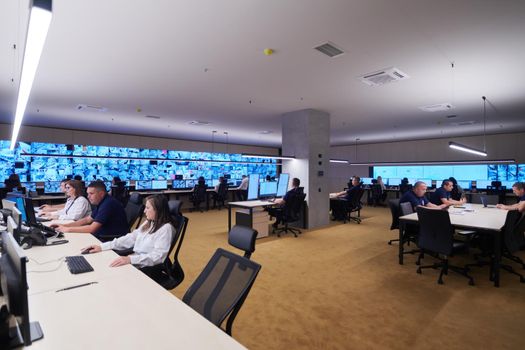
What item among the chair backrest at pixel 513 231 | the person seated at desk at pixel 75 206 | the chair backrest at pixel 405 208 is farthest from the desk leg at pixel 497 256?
the person seated at desk at pixel 75 206

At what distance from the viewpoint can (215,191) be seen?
1049cm

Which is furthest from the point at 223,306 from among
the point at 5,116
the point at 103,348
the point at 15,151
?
the point at 15,151

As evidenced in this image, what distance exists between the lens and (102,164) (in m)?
9.63

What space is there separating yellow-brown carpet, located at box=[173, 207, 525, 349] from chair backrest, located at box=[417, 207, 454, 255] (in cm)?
45

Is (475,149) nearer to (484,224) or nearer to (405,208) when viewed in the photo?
(405,208)

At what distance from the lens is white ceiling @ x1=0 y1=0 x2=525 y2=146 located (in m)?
2.53

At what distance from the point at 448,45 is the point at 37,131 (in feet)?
34.8

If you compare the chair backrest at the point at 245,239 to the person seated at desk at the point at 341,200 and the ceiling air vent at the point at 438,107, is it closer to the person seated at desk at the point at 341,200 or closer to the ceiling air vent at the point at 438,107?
the ceiling air vent at the point at 438,107

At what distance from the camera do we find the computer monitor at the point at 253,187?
6.46m

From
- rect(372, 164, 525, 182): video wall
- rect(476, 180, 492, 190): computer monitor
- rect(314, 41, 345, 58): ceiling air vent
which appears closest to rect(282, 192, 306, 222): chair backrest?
rect(314, 41, 345, 58): ceiling air vent

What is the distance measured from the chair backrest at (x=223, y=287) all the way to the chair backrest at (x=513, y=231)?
144 inches

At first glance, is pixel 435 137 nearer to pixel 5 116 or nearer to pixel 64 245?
pixel 64 245

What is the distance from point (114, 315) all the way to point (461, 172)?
41.3 ft

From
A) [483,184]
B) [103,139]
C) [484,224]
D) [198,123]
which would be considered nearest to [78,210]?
[198,123]
